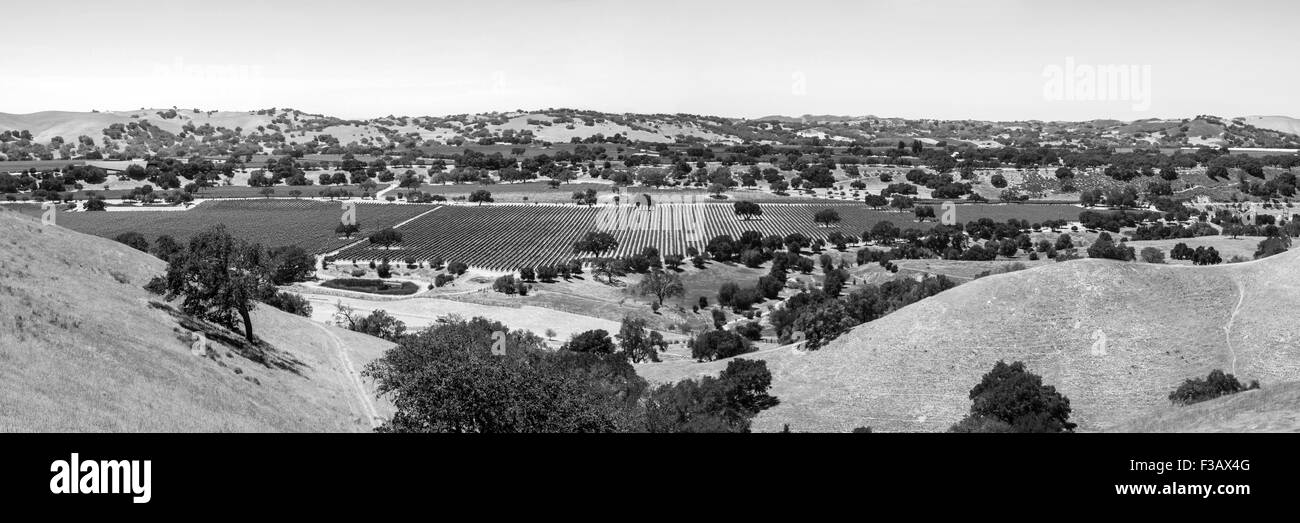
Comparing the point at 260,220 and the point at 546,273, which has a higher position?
the point at 260,220

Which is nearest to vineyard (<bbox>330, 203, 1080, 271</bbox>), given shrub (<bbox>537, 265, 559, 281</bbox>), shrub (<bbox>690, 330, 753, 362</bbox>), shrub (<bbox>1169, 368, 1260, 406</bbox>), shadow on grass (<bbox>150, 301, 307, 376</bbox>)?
shrub (<bbox>537, 265, 559, 281</bbox>)

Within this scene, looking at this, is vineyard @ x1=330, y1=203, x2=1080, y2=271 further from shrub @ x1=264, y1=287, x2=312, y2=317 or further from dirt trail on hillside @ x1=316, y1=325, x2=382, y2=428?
dirt trail on hillside @ x1=316, y1=325, x2=382, y2=428

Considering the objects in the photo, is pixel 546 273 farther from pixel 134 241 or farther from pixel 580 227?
pixel 134 241

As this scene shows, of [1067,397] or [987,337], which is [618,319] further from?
[1067,397]

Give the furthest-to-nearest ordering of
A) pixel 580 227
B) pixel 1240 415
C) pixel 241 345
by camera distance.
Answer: pixel 580 227, pixel 241 345, pixel 1240 415

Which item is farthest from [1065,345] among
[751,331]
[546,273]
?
[546,273]
